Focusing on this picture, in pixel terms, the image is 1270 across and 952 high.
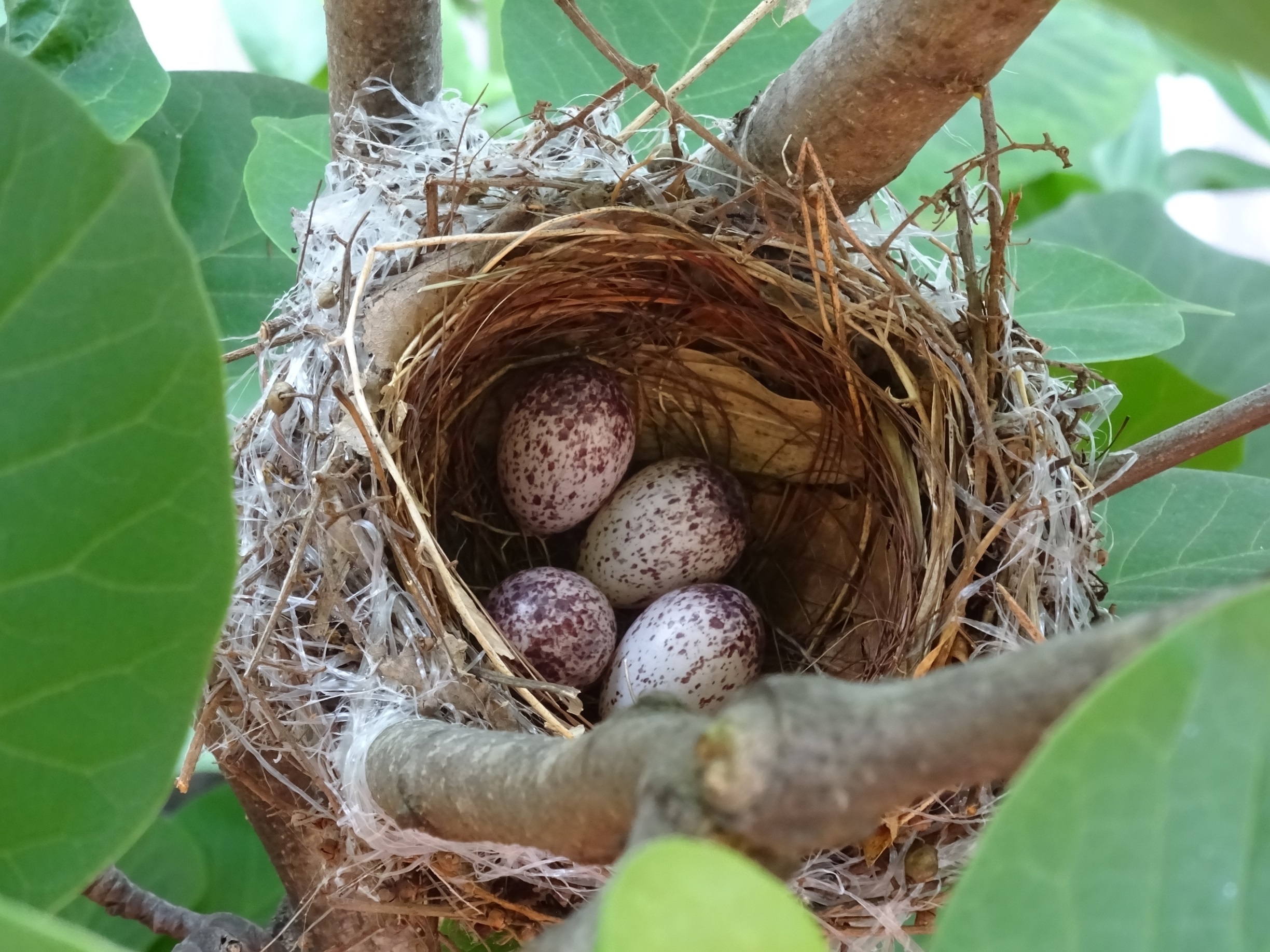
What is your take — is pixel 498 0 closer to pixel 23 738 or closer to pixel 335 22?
pixel 335 22

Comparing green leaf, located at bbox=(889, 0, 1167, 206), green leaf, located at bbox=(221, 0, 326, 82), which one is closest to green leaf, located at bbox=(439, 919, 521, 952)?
green leaf, located at bbox=(889, 0, 1167, 206)

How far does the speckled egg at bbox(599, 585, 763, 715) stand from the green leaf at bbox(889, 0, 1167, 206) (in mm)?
760

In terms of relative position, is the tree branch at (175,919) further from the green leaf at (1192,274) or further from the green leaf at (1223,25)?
the green leaf at (1192,274)

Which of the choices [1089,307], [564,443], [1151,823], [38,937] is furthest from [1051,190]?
[38,937]

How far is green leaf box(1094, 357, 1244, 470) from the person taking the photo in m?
1.34

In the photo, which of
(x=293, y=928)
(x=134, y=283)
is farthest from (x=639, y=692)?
(x=134, y=283)

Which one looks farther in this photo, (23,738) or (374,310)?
(374,310)

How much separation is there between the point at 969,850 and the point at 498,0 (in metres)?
1.52

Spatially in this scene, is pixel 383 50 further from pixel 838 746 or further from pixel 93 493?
pixel 838 746

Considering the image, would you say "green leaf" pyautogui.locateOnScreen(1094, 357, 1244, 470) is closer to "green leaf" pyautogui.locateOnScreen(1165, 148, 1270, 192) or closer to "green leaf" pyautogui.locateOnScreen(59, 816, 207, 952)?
"green leaf" pyautogui.locateOnScreen(1165, 148, 1270, 192)

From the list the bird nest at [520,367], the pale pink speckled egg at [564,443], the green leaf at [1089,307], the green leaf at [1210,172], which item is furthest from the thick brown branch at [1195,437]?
the green leaf at [1210,172]

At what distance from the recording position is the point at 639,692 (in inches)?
44.1

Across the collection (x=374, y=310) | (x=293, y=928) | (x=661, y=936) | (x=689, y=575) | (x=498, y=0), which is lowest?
(x=293, y=928)

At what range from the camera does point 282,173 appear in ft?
3.77
